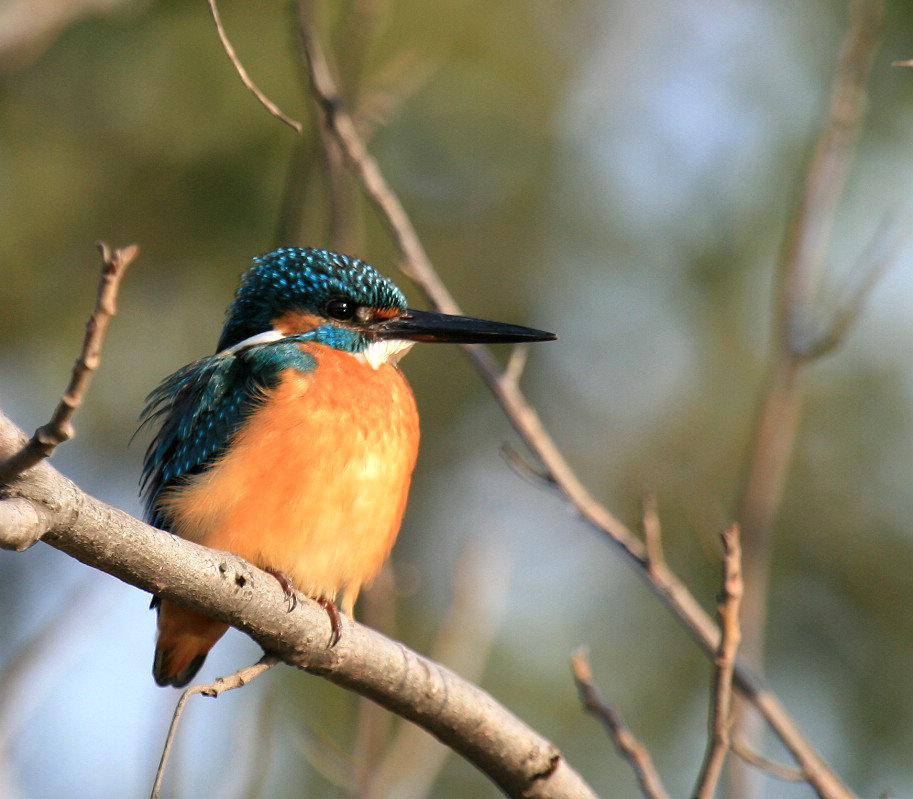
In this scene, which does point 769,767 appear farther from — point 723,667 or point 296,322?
point 296,322

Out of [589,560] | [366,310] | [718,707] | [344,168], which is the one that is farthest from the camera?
[589,560]

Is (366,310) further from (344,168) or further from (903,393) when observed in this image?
(903,393)

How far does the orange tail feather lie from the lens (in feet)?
10.3

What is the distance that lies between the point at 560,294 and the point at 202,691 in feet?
18.9

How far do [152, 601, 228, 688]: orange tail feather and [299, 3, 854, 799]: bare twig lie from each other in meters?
1.04

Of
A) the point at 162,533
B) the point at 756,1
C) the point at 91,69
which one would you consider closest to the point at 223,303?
the point at 91,69

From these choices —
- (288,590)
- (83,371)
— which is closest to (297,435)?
(288,590)

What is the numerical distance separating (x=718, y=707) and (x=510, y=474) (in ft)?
16.7

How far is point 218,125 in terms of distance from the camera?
6262mm

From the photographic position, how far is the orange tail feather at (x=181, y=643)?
10.3 feet

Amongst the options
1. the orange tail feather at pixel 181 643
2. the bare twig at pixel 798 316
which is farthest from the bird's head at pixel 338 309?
the bare twig at pixel 798 316

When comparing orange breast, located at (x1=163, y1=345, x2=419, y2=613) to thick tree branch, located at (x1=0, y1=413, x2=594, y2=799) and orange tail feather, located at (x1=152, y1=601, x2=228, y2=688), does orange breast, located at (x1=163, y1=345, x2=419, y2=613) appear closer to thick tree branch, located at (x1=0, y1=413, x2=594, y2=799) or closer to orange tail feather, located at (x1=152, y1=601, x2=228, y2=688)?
orange tail feather, located at (x1=152, y1=601, x2=228, y2=688)

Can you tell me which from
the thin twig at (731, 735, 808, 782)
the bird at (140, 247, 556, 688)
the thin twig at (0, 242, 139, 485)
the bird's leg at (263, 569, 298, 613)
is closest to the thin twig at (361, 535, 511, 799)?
the bird at (140, 247, 556, 688)

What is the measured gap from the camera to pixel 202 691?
2053 mm
